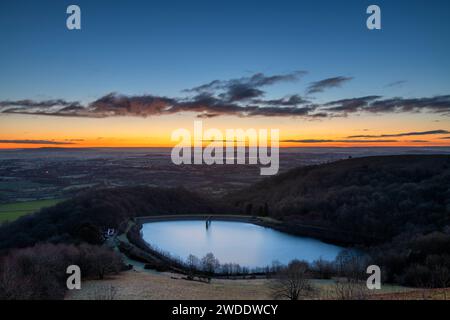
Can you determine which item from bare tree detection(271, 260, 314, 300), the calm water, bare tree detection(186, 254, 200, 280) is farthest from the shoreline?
bare tree detection(271, 260, 314, 300)

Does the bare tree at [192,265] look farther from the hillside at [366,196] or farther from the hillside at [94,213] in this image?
the hillside at [366,196]

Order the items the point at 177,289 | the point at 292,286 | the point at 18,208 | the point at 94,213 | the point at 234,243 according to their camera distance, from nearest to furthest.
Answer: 1. the point at 292,286
2. the point at 177,289
3. the point at 234,243
4. the point at 94,213
5. the point at 18,208

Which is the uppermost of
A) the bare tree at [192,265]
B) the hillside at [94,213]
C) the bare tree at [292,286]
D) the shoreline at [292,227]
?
the bare tree at [292,286]

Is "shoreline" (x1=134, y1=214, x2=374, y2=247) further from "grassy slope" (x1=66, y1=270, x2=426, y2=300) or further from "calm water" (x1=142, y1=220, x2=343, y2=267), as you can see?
"grassy slope" (x1=66, y1=270, x2=426, y2=300)

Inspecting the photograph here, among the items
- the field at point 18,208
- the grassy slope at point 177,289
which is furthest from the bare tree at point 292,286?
the field at point 18,208

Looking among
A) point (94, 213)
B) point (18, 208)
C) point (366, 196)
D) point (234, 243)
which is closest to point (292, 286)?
point (234, 243)

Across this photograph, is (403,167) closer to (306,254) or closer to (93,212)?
(306,254)

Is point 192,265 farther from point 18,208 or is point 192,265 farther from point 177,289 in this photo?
point 18,208
